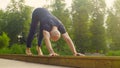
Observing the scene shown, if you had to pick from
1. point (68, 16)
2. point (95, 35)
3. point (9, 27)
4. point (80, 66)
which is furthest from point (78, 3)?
point (80, 66)

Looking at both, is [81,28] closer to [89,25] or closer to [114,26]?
[89,25]

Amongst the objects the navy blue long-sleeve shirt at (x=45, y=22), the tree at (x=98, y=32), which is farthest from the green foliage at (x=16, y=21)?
the navy blue long-sleeve shirt at (x=45, y=22)

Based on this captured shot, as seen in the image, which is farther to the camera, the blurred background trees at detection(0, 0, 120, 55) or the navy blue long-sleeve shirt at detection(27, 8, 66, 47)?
the blurred background trees at detection(0, 0, 120, 55)

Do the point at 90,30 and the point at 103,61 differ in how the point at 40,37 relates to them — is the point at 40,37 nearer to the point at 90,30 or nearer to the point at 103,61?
the point at 103,61

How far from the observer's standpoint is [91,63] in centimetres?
462

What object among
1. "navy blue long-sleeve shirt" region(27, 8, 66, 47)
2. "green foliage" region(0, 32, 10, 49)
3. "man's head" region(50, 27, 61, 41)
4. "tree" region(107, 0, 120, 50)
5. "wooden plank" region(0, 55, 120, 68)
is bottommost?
"green foliage" region(0, 32, 10, 49)

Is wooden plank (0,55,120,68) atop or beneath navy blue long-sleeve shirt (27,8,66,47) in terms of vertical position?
beneath

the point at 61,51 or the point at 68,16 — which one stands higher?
the point at 68,16

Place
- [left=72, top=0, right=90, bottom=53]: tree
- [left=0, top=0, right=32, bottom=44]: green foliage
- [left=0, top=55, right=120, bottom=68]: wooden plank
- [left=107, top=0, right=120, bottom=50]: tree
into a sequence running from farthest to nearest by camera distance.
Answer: [left=0, top=0, right=32, bottom=44]: green foliage
[left=72, top=0, right=90, bottom=53]: tree
[left=107, top=0, right=120, bottom=50]: tree
[left=0, top=55, right=120, bottom=68]: wooden plank

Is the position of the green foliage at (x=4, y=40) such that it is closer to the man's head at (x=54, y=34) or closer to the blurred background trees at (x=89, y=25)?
the blurred background trees at (x=89, y=25)

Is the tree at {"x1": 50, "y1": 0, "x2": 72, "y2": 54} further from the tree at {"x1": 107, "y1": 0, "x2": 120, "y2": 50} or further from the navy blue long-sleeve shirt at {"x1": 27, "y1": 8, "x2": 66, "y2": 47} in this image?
the navy blue long-sleeve shirt at {"x1": 27, "y1": 8, "x2": 66, "y2": 47}

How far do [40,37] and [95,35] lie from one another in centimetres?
2490

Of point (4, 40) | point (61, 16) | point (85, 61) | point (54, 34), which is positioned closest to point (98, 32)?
point (61, 16)

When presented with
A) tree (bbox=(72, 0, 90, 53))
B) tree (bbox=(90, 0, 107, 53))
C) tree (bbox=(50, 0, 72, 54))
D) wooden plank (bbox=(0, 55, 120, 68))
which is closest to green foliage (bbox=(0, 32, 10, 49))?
tree (bbox=(50, 0, 72, 54))
